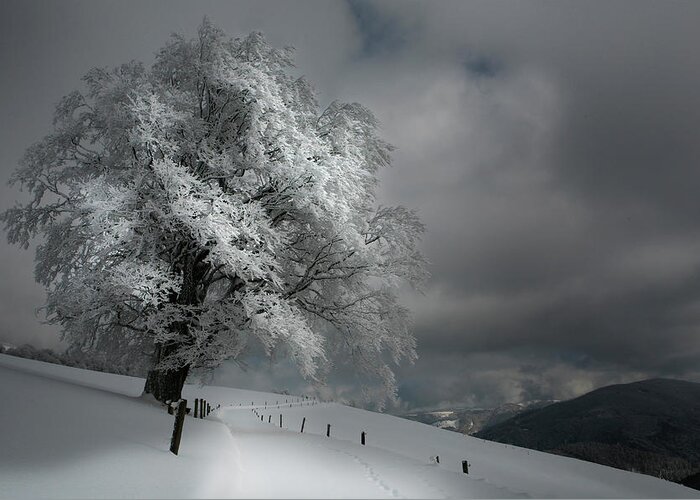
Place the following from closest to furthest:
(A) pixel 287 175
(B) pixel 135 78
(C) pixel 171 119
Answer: (C) pixel 171 119 → (A) pixel 287 175 → (B) pixel 135 78

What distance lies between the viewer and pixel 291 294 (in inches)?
562

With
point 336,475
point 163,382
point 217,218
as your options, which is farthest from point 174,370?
point 336,475

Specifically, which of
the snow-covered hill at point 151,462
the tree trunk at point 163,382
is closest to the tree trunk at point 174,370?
the tree trunk at point 163,382

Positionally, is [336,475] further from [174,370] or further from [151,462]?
[174,370]

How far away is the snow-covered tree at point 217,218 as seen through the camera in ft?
35.5

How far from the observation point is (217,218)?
1038cm

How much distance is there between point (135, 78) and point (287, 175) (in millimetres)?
6148

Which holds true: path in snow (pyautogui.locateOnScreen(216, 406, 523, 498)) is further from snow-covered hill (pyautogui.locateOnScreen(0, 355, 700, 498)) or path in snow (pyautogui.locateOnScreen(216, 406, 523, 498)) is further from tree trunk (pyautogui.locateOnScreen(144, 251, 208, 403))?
tree trunk (pyautogui.locateOnScreen(144, 251, 208, 403))

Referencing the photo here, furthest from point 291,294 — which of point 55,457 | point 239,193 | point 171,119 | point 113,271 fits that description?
point 55,457

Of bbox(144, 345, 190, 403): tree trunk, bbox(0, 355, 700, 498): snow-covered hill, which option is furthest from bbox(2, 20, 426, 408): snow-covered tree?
bbox(0, 355, 700, 498): snow-covered hill

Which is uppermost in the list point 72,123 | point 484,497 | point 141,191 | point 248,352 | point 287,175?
point 72,123

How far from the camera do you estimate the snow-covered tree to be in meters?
10.8

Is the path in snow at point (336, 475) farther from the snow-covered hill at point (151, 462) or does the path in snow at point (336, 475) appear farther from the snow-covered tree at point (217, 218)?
the snow-covered tree at point (217, 218)

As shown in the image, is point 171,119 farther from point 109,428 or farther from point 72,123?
Answer: point 109,428
